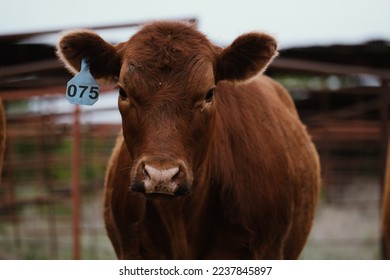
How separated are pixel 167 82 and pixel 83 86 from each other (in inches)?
20.5

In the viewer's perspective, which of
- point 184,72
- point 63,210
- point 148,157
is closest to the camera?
point 148,157

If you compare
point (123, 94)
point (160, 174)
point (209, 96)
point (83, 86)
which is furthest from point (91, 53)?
point (160, 174)

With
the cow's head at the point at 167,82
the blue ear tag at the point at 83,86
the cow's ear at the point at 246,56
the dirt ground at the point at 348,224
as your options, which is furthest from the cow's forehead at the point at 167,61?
the dirt ground at the point at 348,224

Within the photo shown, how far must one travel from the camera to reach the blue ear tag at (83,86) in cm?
316

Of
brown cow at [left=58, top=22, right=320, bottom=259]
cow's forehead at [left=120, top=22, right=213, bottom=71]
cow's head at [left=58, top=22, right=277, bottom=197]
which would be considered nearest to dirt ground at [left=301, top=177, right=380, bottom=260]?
brown cow at [left=58, top=22, right=320, bottom=259]

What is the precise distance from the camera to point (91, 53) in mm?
3133

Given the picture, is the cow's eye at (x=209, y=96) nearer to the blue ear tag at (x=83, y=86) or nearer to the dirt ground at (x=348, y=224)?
the blue ear tag at (x=83, y=86)

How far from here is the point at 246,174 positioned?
11.0 ft

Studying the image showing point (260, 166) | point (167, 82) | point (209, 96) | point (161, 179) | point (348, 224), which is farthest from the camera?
point (348, 224)

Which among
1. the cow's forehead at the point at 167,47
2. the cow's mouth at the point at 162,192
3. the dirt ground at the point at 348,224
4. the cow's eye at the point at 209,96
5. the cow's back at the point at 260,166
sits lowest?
the dirt ground at the point at 348,224

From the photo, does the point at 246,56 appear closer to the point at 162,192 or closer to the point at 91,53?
the point at 91,53
